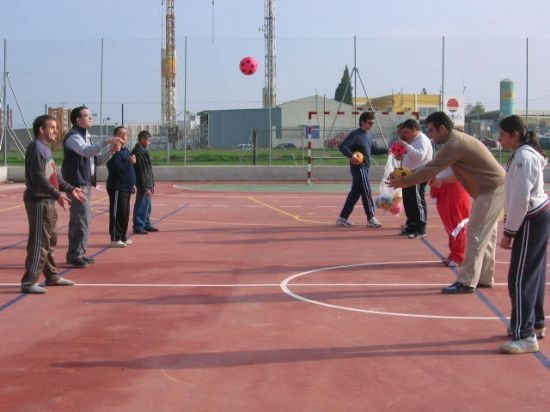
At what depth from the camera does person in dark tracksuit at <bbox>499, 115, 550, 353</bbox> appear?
6242 millimetres

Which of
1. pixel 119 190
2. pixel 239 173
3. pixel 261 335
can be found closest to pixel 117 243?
pixel 119 190

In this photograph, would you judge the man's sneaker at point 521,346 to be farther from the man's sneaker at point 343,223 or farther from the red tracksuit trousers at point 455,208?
the man's sneaker at point 343,223

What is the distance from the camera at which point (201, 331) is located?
7.05 meters

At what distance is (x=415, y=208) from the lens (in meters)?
13.6

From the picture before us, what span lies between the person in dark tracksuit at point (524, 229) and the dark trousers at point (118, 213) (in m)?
7.29

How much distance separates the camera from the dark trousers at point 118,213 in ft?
40.9

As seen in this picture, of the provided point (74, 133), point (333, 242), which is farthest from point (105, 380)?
point (333, 242)

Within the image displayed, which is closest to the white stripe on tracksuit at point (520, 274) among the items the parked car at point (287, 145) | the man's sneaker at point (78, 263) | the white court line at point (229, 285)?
the white court line at point (229, 285)

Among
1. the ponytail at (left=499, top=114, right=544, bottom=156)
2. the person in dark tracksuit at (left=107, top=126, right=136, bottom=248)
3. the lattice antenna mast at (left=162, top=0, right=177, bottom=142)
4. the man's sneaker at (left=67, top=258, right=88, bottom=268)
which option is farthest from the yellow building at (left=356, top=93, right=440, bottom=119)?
the ponytail at (left=499, top=114, right=544, bottom=156)

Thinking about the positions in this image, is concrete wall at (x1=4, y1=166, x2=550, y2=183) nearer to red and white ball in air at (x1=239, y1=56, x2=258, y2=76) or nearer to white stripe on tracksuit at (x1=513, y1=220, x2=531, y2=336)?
red and white ball in air at (x1=239, y1=56, x2=258, y2=76)

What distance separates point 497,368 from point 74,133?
20.5 ft

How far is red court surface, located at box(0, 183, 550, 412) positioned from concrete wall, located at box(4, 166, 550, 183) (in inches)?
765

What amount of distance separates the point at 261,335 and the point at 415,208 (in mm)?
7192

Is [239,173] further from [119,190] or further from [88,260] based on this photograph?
[88,260]
